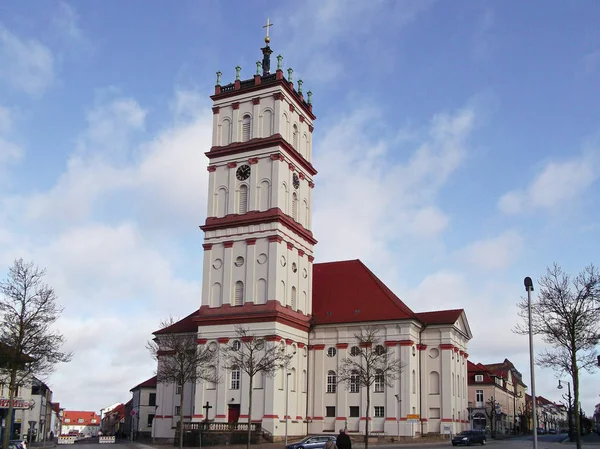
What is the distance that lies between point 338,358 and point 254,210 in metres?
14.2

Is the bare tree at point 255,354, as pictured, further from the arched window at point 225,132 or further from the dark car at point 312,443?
the arched window at point 225,132

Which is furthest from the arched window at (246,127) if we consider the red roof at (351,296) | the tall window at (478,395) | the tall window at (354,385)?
the tall window at (478,395)

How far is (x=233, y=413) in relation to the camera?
53.5 m

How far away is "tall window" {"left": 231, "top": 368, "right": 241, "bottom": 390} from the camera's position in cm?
5387

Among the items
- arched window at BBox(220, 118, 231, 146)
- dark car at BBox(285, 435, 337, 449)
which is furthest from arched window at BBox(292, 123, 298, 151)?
dark car at BBox(285, 435, 337, 449)

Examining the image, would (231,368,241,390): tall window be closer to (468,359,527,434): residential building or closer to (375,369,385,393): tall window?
(375,369,385,393): tall window

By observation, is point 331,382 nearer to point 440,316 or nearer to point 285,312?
point 285,312

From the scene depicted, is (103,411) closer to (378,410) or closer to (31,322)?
(378,410)

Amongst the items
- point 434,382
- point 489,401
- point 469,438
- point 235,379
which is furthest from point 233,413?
point 489,401

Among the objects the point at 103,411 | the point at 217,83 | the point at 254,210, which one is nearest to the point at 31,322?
the point at 254,210

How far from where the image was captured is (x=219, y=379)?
→ 54.0 m

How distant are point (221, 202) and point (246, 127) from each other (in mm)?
6926

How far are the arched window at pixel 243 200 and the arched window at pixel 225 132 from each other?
4718mm

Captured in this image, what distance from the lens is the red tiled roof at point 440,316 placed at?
5756 centimetres
